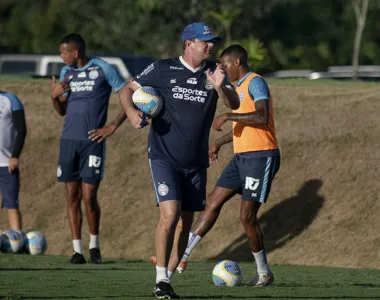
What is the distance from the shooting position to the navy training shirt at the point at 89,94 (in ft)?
47.7

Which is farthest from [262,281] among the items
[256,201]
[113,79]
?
[113,79]

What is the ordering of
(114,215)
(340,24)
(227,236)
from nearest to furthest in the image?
1. (227,236)
2. (114,215)
3. (340,24)

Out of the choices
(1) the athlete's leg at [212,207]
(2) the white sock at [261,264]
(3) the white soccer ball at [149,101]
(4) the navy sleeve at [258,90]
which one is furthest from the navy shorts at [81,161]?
(3) the white soccer ball at [149,101]

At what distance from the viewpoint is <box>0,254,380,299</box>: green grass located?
1059 cm

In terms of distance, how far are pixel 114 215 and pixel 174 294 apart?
822cm

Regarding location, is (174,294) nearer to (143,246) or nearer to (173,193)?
(173,193)

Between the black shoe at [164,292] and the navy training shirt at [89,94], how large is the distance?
15.4 feet

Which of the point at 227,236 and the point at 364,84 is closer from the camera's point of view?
→ the point at 227,236

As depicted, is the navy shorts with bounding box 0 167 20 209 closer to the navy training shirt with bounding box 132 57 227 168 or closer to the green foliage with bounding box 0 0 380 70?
the navy training shirt with bounding box 132 57 227 168

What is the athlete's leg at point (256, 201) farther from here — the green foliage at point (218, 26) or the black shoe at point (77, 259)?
the green foliage at point (218, 26)

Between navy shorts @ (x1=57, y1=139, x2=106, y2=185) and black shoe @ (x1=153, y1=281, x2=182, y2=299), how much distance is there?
454 cm

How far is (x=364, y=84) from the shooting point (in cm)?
2336

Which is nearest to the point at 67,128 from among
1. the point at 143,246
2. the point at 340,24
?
the point at 143,246

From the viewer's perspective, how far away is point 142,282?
462 inches
